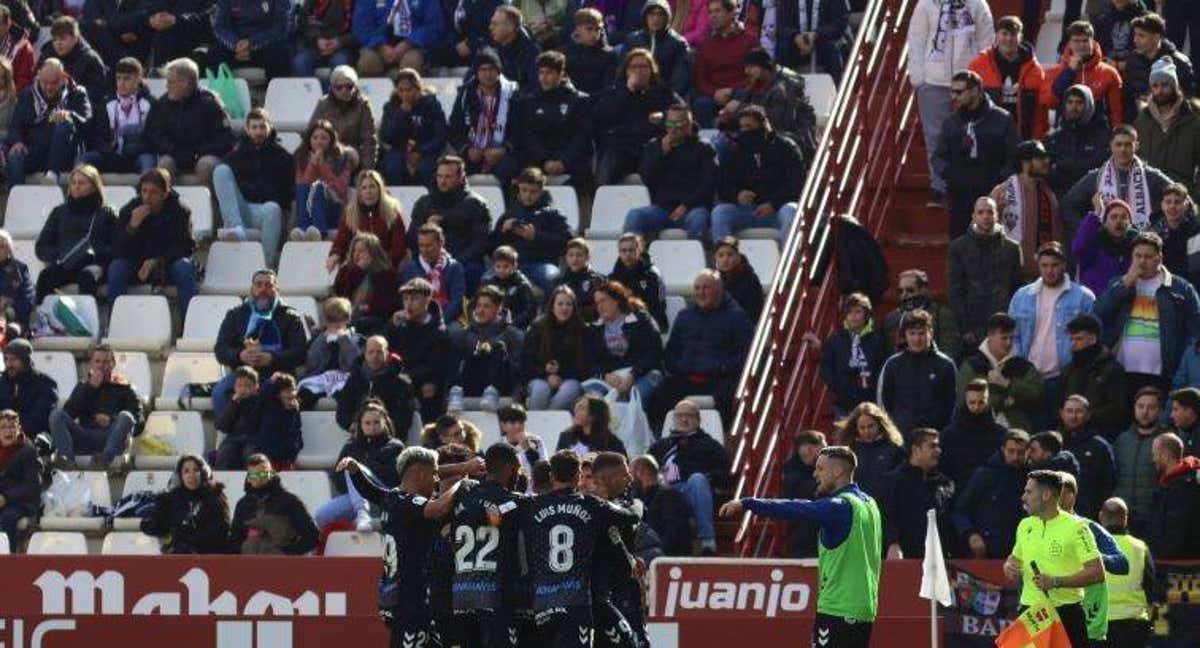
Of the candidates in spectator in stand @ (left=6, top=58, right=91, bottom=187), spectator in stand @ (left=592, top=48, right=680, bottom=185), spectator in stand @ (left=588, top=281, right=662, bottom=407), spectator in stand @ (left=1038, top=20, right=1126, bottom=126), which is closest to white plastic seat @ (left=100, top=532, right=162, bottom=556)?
spectator in stand @ (left=588, top=281, right=662, bottom=407)

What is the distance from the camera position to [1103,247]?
24.2 meters

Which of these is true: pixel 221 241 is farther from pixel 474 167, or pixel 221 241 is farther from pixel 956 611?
pixel 956 611

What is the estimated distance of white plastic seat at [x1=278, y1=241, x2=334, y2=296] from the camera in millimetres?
26656

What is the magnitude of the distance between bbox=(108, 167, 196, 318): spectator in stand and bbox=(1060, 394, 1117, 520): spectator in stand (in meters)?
7.54

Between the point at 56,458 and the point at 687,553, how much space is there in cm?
499

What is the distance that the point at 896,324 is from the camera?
24.0 metres

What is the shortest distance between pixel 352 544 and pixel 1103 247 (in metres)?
5.68

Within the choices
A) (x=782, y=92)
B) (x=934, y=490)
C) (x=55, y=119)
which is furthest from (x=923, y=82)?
Result: (x=55, y=119)

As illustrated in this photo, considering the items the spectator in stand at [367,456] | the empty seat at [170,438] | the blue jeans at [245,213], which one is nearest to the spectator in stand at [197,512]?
the spectator in stand at [367,456]

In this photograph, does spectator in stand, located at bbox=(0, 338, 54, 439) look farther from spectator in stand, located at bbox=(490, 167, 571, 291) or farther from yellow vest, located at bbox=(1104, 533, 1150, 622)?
yellow vest, located at bbox=(1104, 533, 1150, 622)

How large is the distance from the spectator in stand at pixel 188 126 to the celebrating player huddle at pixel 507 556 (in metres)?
8.26

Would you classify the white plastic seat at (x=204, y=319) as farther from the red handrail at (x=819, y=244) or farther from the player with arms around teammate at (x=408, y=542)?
the player with arms around teammate at (x=408, y=542)

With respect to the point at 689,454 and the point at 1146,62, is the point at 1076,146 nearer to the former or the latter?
the point at 1146,62

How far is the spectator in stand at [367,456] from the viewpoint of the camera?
77.9 ft
